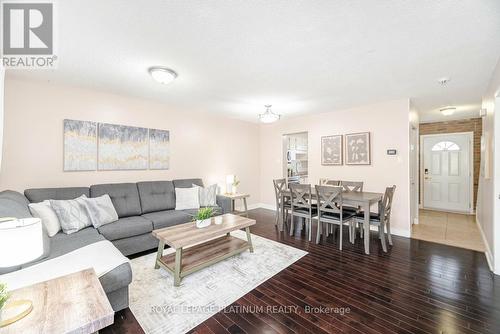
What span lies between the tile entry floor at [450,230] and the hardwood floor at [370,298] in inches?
18.0

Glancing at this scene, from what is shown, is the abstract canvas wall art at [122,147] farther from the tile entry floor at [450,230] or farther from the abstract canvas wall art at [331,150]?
the tile entry floor at [450,230]

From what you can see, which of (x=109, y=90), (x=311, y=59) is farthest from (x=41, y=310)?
(x=109, y=90)

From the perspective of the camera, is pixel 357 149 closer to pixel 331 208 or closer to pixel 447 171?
pixel 331 208

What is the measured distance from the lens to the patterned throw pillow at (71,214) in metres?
2.56

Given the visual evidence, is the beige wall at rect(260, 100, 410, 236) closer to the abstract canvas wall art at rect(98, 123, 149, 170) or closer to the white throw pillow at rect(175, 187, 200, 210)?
the white throw pillow at rect(175, 187, 200, 210)

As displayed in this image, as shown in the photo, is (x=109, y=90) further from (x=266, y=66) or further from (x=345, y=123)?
(x=345, y=123)

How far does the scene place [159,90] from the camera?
3447mm

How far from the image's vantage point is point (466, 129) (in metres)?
5.44

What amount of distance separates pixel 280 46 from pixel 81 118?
319cm

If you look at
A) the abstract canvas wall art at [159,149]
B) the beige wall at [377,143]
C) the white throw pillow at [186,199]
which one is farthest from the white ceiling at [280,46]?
the white throw pillow at [186,199]

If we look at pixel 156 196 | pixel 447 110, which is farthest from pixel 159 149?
pixel 447 110

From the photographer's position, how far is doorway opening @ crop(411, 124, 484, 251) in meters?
5.25

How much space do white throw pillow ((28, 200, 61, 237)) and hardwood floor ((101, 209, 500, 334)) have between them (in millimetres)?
1375

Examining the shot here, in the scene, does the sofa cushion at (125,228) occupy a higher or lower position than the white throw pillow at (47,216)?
lower
